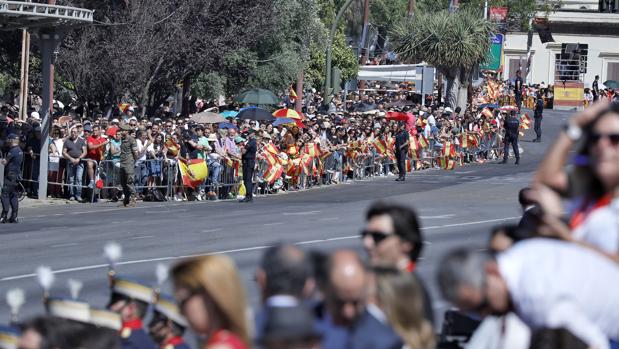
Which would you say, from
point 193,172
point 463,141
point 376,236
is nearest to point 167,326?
point 376,236

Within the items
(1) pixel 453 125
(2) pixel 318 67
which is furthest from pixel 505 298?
(2) pixel 318 67

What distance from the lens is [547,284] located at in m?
5.31

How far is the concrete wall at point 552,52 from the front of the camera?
94.2 m

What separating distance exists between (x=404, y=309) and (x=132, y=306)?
190 centimetres

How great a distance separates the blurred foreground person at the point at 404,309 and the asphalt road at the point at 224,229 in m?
7.66

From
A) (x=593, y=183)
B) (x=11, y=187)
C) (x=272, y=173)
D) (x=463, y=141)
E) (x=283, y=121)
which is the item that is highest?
(x=283, y=121)

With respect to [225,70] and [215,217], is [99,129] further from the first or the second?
[225,70]

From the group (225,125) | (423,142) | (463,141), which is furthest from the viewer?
(463,141)

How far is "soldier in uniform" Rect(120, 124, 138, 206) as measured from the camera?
27.9 m

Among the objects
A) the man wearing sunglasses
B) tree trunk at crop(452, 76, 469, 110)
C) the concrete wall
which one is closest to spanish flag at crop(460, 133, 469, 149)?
tree trunk at crop(452, 76, 469, 110)

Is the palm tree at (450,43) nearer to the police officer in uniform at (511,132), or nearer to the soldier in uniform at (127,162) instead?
the police officer in uniform at (511,132)

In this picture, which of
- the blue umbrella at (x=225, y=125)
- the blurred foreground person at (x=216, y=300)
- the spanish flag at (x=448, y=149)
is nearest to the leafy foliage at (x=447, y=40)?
the spanish flag at (x=448, y=149)

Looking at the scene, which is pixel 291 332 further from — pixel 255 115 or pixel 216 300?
pixel 255 115

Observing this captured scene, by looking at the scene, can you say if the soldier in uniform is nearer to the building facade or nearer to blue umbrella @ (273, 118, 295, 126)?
blue umbrella @ (273, 118, 295, 126)
